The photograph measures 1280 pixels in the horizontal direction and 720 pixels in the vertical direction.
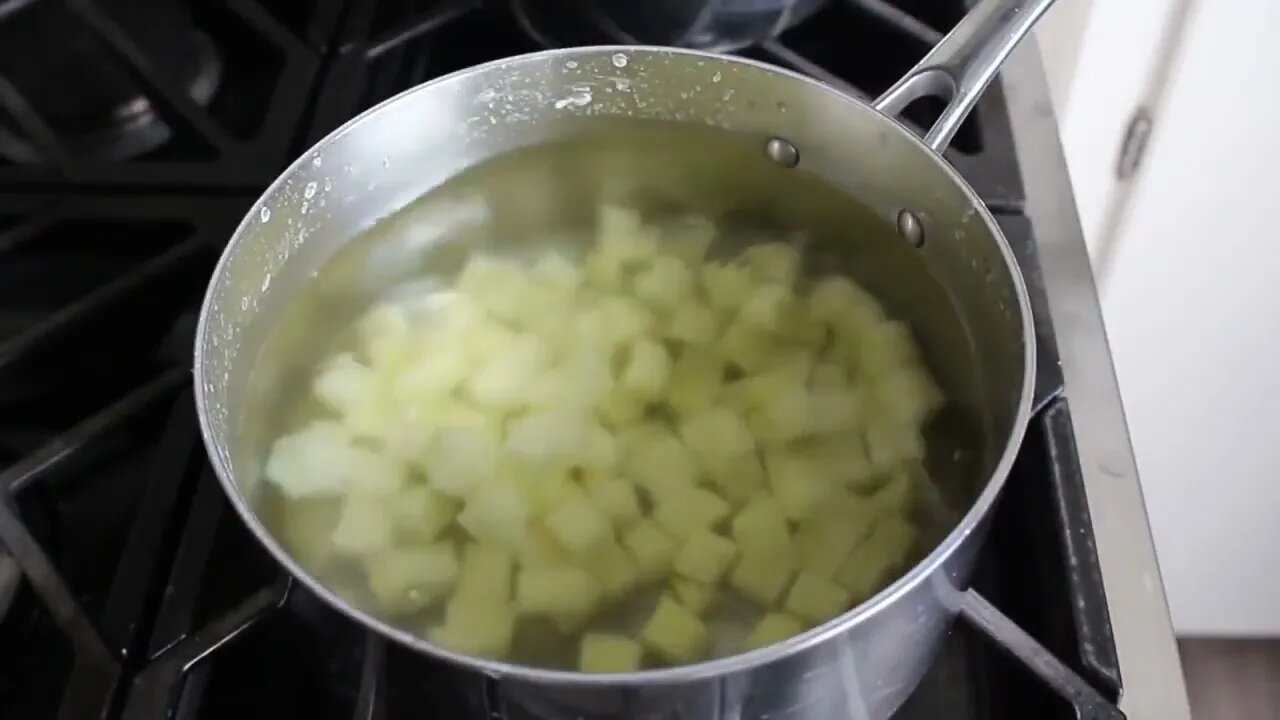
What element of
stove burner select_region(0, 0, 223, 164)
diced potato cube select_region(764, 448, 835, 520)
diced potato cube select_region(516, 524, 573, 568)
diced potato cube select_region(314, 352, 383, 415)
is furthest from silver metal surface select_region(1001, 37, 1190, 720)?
stove burner select_region(0, 0, 223, 164)

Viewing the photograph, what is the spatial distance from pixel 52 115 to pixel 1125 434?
59 centimetres

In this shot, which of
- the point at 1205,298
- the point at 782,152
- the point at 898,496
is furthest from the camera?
the point at 1205,298

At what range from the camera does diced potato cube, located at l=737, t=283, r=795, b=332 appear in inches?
23.3

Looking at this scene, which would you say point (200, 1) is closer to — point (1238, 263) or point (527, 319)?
point (527, 319)

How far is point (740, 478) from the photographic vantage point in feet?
1.69

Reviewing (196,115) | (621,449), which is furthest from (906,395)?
(196,115)

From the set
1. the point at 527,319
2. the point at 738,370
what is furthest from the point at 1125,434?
the point at 527,319

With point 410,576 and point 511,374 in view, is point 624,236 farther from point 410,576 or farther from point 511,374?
point 410,576

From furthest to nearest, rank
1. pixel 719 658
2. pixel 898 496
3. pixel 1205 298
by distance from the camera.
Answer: pixel 1205 298 → pixel 898 496 → pixel 719 658

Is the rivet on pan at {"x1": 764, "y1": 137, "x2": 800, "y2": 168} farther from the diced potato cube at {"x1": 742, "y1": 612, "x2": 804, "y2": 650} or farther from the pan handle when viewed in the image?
the diced potato cube at {"x1": 742, "y1": 612, "x2": 804, "y2": 650}

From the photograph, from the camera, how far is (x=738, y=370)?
57 centimetres

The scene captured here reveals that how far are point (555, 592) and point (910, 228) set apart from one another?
0.25 metres

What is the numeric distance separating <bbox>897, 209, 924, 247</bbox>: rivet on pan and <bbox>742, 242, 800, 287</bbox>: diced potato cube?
0.20 ft

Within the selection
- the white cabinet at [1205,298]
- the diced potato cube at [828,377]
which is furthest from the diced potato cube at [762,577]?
the white cabinet at [1205,298]
